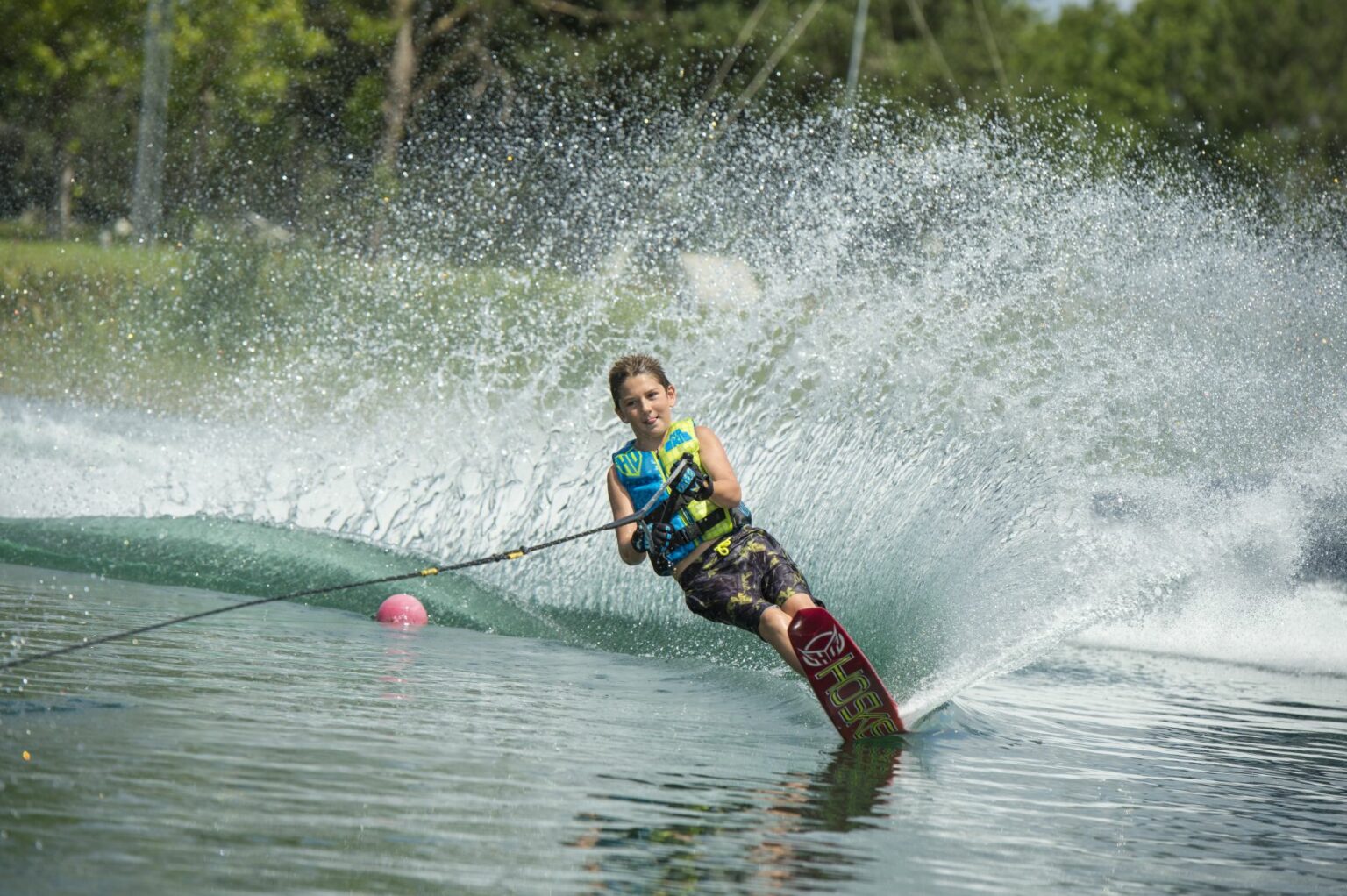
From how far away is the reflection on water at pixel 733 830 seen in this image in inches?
149

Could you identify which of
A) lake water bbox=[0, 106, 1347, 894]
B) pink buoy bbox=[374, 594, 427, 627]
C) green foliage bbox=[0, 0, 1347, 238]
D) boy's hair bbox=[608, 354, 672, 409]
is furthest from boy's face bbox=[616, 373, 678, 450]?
green foliage bbox=[0, 0, 1347, 238]

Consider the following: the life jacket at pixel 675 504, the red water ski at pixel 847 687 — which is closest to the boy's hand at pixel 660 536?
the life jacket at pixel 675 504

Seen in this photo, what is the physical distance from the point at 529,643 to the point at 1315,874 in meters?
3.88

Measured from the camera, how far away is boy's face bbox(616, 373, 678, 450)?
6.30 m

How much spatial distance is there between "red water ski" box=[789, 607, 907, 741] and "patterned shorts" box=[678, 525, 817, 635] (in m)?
0.37

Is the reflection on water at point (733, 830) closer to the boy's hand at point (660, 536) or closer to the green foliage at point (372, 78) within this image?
the boy's hand at point (660, 536)

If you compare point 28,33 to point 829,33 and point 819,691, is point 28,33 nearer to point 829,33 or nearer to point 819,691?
point 829,33

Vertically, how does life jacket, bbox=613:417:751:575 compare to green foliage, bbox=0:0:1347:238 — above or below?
below

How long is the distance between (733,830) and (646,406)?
234cm

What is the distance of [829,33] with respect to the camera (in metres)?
35.2

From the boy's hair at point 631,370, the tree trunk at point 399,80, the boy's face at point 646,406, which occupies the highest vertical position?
the tree trunk at point 399,80

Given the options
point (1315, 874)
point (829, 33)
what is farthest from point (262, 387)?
point (829, 33)

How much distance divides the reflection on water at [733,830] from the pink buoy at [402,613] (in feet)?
10.3

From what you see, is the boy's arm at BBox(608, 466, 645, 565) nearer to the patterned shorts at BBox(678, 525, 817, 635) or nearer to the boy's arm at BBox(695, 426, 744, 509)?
the patterned shorts at BBox(678, 525, 817, 635)
